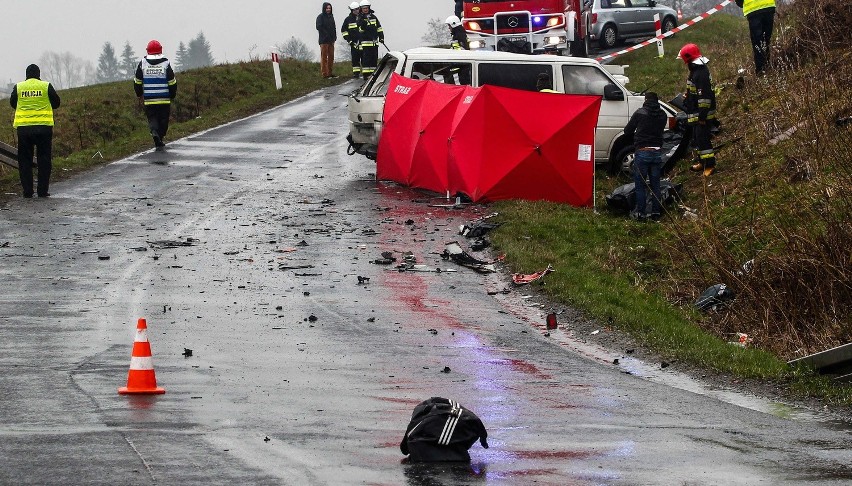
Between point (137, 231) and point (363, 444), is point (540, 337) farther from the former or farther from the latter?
point (137, 231)

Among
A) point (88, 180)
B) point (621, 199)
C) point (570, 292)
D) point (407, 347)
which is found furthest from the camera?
point (88, 180)

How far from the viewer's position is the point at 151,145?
82.8 feet

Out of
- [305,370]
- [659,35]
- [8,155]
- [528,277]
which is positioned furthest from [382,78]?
[659,35]

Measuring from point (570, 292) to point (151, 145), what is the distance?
14.2m

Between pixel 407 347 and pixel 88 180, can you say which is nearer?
pixel 407 347

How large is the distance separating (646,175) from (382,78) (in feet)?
18.2

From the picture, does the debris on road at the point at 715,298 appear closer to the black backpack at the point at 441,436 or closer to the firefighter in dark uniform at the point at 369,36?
the black backpack at the point at 441,436

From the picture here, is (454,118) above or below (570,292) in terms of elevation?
above

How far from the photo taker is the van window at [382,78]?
822 inches

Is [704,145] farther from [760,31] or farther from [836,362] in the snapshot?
[836,362]

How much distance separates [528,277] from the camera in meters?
13.9

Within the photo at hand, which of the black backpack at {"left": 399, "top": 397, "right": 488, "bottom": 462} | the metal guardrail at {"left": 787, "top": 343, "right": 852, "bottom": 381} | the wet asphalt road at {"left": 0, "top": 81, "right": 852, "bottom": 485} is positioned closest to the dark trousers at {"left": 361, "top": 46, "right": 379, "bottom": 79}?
the wet asphalt road at {"left": 0, "top": 81, "right": 852, "bottom": 485}

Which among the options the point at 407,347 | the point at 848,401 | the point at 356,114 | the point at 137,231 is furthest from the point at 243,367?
the point at 356,114

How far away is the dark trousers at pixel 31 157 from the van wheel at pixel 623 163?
846 cm
